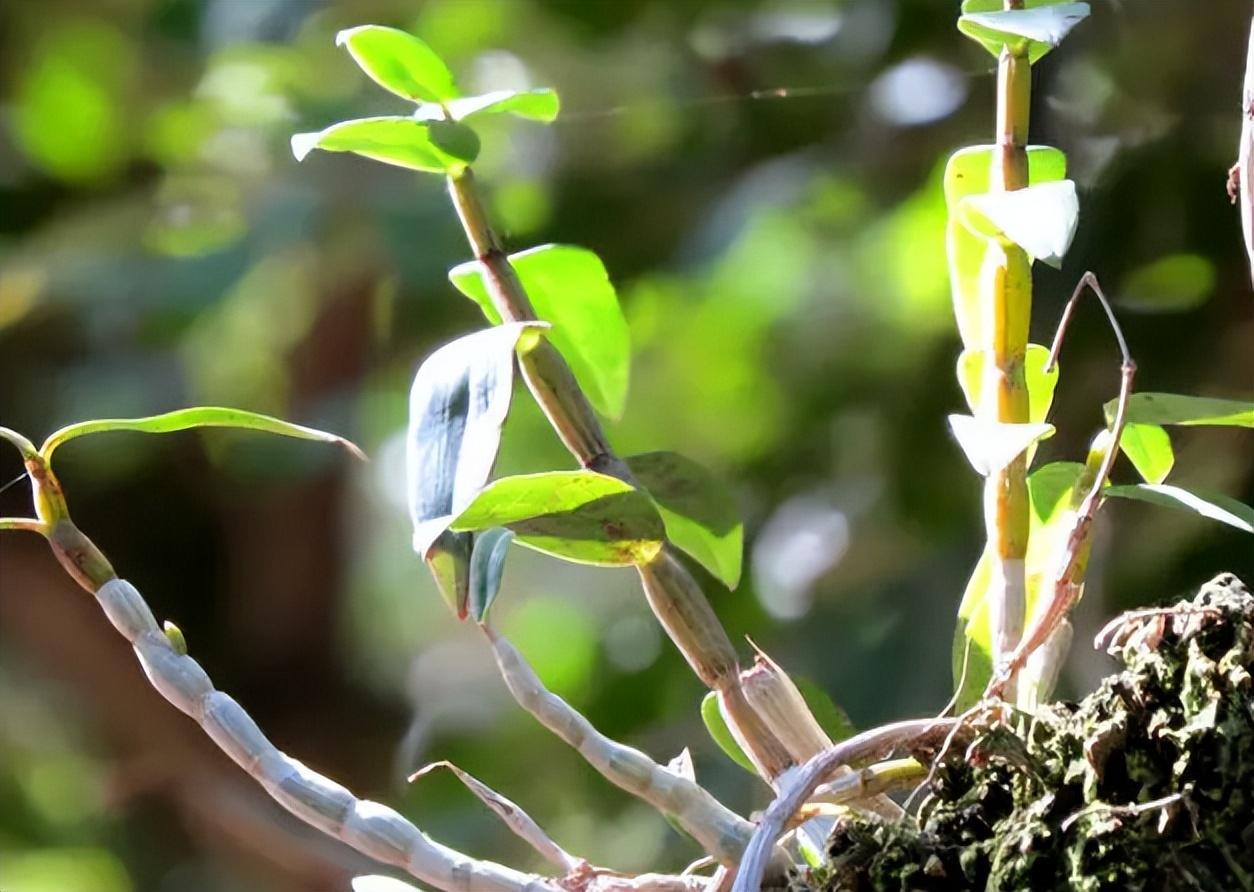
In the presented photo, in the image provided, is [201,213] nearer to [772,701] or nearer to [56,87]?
[56,87]

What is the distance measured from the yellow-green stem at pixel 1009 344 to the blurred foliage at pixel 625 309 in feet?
1.81

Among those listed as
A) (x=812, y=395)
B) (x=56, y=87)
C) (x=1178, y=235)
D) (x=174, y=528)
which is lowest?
(x=174, y=528)

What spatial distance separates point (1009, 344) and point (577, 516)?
5.4 inches

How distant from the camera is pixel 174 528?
1.28 metres

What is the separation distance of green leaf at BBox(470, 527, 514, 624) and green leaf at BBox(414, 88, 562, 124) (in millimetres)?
126

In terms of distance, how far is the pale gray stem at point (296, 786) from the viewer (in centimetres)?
32

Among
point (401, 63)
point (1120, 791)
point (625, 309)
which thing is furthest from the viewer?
point (625, 309)

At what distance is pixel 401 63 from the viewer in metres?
0.39

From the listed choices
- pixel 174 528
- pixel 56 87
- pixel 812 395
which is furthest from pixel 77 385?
pixel 812 395

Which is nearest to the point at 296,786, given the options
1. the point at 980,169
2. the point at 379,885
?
the point at 379,885

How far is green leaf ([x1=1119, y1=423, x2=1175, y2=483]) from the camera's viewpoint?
398mm

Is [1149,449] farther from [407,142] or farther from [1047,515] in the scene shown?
[407,142]

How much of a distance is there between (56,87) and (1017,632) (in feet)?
4.02

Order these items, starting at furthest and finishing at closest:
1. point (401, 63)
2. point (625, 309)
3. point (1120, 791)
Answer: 1. point (625, 309)
2. point (401, 63)
3. point (1120, 791)
